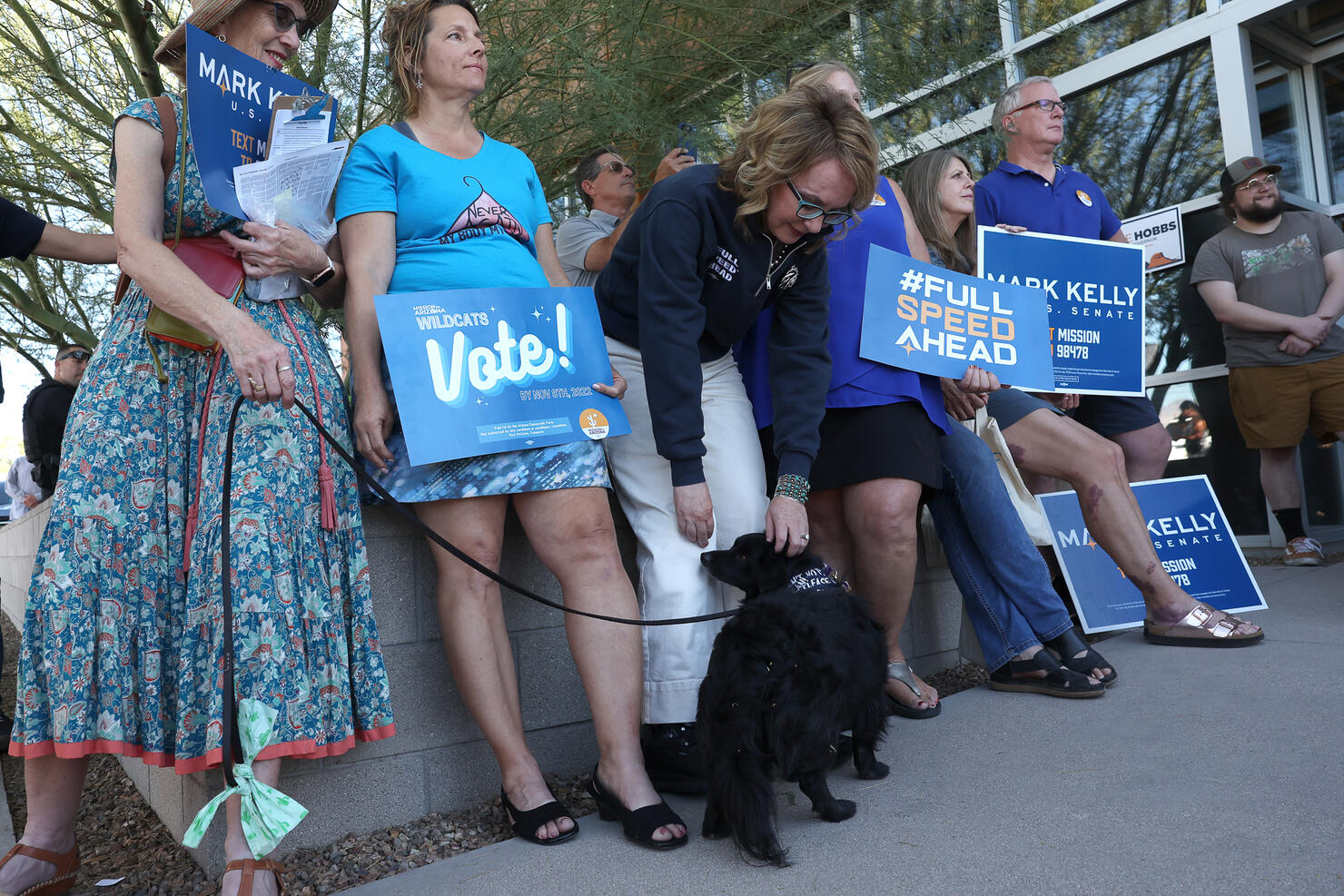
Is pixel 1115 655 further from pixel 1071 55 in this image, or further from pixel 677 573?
pixel 1071 55

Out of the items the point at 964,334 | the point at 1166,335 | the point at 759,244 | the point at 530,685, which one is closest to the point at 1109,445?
the point at 964,334

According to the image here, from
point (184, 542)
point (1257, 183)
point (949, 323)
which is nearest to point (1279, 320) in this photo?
point (1257, 183)

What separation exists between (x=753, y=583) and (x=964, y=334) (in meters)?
1.28

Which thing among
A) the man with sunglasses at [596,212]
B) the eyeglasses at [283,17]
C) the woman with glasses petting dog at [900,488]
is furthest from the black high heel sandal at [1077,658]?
the eyeglasses at [283,17]

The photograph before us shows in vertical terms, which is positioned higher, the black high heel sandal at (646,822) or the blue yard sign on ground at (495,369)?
the blue yard sign on ground at (495,369)

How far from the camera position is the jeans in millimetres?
2984

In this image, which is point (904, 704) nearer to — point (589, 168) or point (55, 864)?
point (55, 864)

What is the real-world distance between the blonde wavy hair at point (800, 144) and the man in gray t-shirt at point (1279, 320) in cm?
401

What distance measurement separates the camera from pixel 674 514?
2.34m

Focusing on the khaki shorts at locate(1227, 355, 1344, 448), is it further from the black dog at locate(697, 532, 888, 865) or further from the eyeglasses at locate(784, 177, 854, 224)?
the black dog at locate(697, 532, 888, 865)

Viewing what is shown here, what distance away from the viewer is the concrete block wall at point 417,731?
2.17 metres

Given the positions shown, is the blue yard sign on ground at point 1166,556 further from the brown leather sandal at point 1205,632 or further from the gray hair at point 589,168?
the gray hair at point 589,168

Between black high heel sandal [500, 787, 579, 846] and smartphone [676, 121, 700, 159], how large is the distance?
270 cm

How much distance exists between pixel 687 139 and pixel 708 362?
6.39 feet
